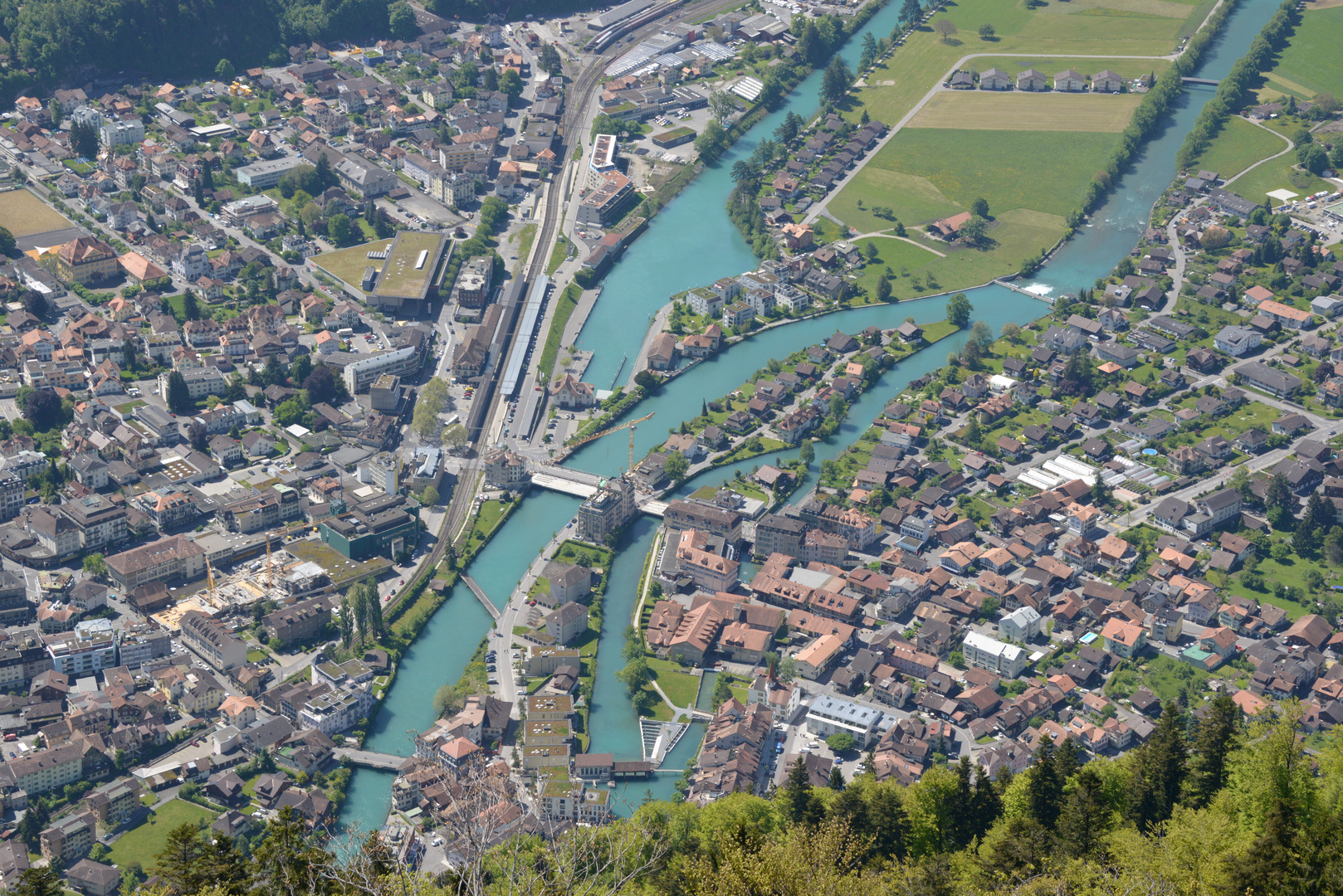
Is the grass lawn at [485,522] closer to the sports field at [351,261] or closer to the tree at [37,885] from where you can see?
the sports field at [351,261]

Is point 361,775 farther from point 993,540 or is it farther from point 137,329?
point 137,329

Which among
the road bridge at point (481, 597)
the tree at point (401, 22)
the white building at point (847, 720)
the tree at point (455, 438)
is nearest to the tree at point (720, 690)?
the white building at point (847, 720)

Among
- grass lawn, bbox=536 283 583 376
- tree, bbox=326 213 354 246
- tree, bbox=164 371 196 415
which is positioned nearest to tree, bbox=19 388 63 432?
tree, bbox=164 371 196 415

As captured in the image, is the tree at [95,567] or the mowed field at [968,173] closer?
the tree at [95,567]

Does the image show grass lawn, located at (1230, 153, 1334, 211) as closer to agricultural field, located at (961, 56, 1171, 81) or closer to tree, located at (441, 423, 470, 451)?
agricultural field, located at (961, 56, 1171, 81)

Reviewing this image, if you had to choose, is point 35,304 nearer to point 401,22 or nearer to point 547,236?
point 547,236

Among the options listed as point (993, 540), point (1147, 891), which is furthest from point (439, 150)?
point (1147, 891)
